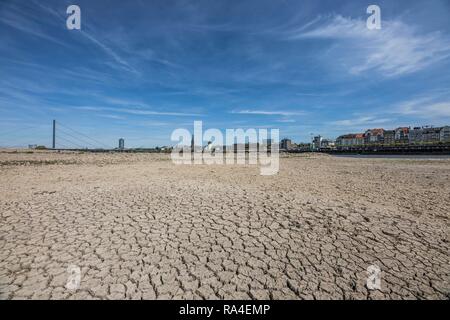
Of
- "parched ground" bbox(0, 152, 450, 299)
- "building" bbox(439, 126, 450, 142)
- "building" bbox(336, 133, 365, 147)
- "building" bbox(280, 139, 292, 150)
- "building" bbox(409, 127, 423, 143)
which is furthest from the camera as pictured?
"building" bbox(336, 133, 365, 147)

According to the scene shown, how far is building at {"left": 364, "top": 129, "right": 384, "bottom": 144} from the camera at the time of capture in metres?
97.8

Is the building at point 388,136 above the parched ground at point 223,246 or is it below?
above

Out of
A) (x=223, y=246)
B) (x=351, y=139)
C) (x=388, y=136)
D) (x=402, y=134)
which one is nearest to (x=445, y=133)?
(x=402, y=134)

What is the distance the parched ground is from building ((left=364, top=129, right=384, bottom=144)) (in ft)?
373

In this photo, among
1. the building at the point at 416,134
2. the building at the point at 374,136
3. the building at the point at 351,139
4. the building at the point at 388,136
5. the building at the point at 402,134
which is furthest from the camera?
the building at the point at 351,139

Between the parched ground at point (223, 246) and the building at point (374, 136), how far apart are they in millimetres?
113806

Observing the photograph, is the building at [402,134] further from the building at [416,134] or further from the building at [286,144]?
the building at [286,144]

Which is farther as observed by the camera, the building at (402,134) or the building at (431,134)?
the building at (402,134)

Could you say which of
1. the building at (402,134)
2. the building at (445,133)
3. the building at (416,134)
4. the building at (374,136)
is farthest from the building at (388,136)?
the building at (445,133)

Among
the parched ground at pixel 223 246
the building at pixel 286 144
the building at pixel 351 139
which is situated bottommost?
the parched ground at pixel 223 246

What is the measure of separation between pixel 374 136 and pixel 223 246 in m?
122

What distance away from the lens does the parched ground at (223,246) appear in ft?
9.62

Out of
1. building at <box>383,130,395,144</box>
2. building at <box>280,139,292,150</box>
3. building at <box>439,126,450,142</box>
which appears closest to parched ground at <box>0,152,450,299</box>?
building at <box>280,139,292,150</box>

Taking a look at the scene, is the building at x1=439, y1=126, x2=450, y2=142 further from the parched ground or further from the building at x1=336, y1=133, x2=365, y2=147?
the parched ground
